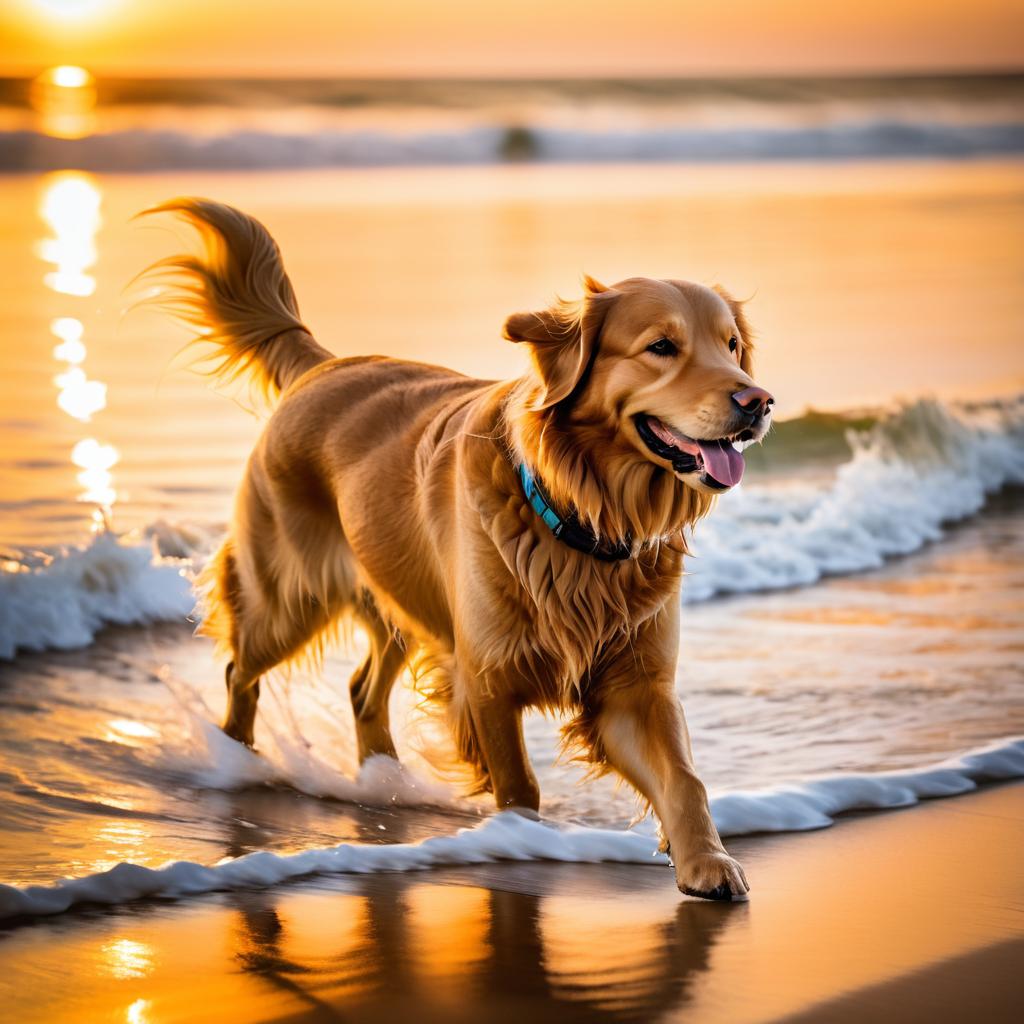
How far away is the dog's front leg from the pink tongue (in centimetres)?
60

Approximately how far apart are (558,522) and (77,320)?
9042mm

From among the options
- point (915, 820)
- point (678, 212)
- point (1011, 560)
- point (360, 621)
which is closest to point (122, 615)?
point (360, 621)

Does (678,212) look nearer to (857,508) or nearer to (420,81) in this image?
(857,508)

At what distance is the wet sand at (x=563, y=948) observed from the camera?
304 cm

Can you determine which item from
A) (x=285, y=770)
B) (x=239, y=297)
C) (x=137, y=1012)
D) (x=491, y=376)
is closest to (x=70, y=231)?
(x=491, y=376)

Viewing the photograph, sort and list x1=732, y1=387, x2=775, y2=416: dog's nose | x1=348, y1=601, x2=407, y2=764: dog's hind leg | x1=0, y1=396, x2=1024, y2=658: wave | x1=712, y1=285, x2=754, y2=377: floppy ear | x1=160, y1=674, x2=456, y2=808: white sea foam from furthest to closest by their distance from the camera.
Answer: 1. x1=0, y1=396, x2=1024, y2=658: wave
2. x1=348, y1=601, x2=407, y2=764: dog's hind leg
3. x1=160, y1=674, x2=456, y2=808: white sea foam
4. x1=712, y1=285, x2=754, y2=377: floppy ear
5. x1=732, y1=387, x2=775, y2=416: dog's nose

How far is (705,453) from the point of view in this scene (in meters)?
3.74

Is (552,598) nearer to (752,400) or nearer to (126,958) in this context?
(752,400)

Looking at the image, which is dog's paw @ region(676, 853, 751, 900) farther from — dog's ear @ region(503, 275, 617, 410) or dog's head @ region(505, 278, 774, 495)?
dog's ear @ region(503, 275, 617, 410)

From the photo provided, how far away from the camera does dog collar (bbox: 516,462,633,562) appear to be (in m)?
4.00

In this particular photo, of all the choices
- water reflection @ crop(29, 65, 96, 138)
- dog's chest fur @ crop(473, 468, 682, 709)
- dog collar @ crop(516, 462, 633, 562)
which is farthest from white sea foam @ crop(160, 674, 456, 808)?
water reflection @ crop(29, 65, 96, 138)

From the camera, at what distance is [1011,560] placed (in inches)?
293

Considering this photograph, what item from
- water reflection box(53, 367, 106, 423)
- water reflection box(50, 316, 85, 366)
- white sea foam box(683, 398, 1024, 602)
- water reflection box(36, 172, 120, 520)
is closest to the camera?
white sea foam box(683, 398, 1024, 602)

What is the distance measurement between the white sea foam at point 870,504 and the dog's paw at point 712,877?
2.85m
